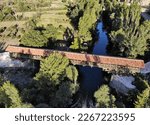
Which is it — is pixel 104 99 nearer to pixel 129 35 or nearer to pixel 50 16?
pixel 129 35

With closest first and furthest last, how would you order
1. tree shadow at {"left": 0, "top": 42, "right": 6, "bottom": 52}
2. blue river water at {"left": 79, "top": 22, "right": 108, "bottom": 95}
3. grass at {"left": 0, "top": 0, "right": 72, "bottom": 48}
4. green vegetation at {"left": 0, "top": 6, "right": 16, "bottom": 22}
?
blue river water at {"left": 79, "top": 22, "right": 108, "bottom": 95}
tree shadow at {"left": 0, "top": 42, "right": 6, "bottom": 52}
grass at {"left": 0, "top": 0, "right": 72, "bottom": 48}
green vegetation at {"left": 0, "top": 6, "right": 16, "bottom": 22}

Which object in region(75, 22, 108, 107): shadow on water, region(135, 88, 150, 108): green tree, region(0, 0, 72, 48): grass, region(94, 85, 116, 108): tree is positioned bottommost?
region(75, 22, 108, 107): shadow on water

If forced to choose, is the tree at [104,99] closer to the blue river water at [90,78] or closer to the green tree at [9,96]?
the blue river water at [90,78]

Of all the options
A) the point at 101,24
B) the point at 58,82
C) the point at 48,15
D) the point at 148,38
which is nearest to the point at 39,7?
the point at 48,15

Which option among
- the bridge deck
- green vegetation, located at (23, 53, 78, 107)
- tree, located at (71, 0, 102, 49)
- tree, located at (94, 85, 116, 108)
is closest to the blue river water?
the bridge deck

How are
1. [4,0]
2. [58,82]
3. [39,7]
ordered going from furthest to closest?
1. [4,0]
2. [39,7]
3. [58,82]

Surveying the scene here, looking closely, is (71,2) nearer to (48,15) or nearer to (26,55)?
(48,15)

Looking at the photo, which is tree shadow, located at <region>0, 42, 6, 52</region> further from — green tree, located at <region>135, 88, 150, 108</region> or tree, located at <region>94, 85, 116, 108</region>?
green tree, located at <region>135, 88, 150, 108</region>

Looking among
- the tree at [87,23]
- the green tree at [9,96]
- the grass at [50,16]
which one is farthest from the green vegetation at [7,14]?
the green tree at [9,96]

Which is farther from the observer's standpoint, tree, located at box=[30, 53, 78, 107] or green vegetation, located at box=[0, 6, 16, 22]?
green vegetation, located at box=[0, 6, 16, 22]
